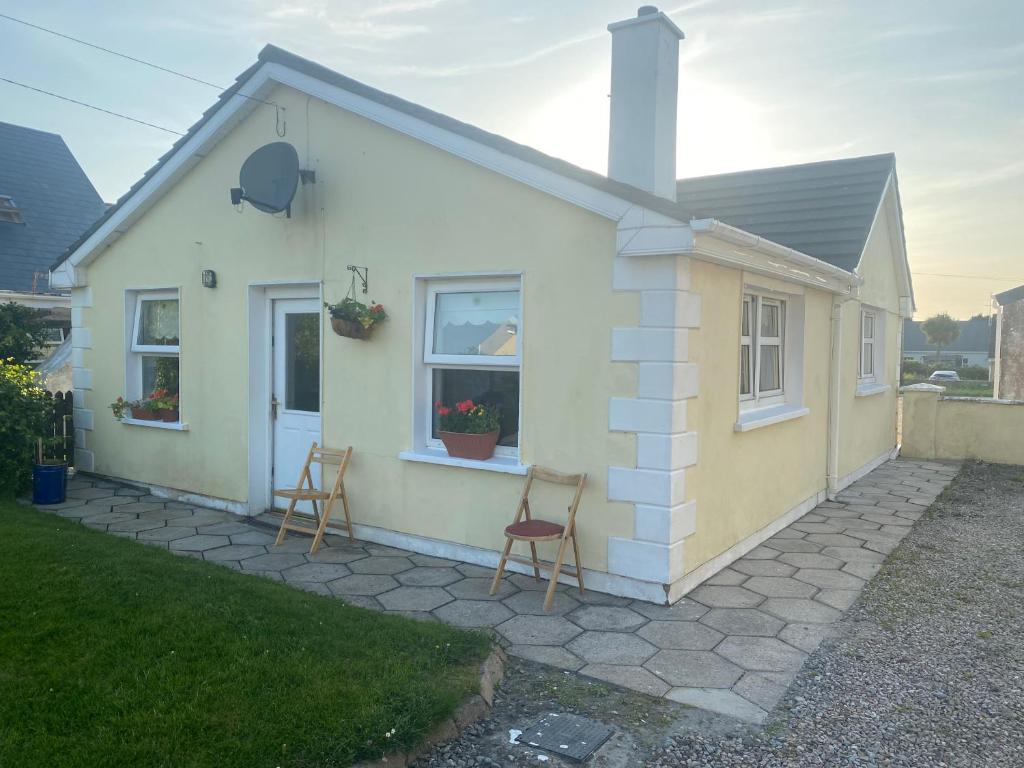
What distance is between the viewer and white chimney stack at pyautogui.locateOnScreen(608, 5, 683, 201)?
676cm

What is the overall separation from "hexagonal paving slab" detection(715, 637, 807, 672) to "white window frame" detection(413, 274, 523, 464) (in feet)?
7.20

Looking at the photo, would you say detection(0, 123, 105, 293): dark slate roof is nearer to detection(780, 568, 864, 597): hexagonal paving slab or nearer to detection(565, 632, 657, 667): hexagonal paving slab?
detection(565, 632, 657, 667): hexagonal paving slab

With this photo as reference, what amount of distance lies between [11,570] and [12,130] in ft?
62.2

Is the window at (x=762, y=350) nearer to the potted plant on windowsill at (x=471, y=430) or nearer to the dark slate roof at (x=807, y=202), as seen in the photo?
the dark slate roof at (x=807, y=202)

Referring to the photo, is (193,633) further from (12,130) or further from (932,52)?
(12,130)

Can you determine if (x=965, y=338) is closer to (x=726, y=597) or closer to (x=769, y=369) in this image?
(x=769, y=369)

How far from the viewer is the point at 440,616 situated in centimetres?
498

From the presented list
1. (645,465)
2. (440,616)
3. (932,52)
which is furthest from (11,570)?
(932,52)

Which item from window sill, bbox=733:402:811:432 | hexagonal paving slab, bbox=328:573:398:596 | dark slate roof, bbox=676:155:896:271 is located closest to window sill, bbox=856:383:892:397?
dark slate roof, bbox=676:155:896:271

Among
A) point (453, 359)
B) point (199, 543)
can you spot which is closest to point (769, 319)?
point (453, 359)

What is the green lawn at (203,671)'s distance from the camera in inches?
121

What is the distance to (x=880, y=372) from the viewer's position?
12242 millimetres

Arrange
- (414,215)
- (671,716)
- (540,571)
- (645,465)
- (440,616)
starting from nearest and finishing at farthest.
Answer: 1. (671,716)
2. (440,616)
3. (645,465)
4. (540,571)
5. (414,215)

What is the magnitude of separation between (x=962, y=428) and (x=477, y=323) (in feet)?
33.5
